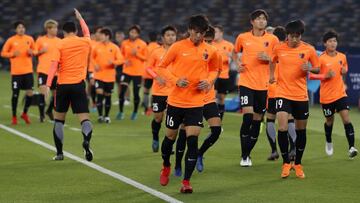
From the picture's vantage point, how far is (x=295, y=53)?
13.3 meters

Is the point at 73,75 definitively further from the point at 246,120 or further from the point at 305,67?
the point at 305,67

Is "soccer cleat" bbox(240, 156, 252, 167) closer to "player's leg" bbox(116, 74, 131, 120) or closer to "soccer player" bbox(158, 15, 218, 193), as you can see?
"soccer player" bbox(158, 15, 218, 193)

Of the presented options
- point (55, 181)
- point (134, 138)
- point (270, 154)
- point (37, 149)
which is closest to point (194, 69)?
point (55, 181)

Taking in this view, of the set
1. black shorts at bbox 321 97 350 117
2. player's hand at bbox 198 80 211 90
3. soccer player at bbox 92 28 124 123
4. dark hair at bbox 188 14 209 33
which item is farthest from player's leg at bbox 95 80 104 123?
dark hair at bbox 188 14 209 33

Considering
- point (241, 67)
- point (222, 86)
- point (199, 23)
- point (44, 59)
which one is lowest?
point (222, 86)

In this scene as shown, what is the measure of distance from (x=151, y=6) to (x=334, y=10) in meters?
9.37

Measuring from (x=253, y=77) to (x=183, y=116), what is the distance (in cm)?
290

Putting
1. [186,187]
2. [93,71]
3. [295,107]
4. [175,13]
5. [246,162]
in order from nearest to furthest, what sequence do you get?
[186,187]
[295,107]
[246,162]
[93,71]
[175,13]

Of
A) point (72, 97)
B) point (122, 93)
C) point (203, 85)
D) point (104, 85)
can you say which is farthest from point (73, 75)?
point (122, 93)

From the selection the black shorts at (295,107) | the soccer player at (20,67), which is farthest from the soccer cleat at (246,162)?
the soccer player at (20,67)

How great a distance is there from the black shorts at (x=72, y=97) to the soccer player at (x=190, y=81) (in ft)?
9.80

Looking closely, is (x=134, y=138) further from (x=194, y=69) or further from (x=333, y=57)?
(x=194, y=69)

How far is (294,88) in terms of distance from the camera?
13.3m

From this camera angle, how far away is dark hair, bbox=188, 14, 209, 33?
1140cm
